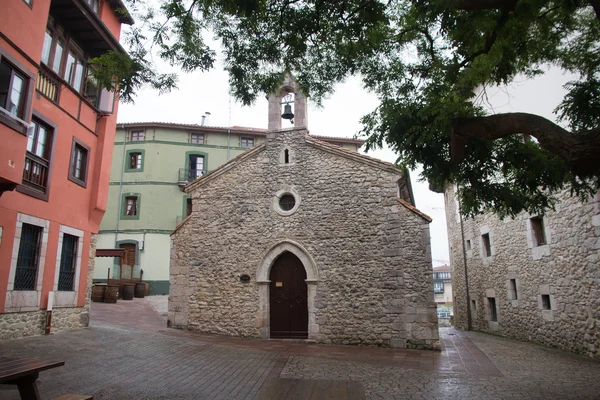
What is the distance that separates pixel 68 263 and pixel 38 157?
294 centimetres

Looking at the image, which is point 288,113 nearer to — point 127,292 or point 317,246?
point 317,246

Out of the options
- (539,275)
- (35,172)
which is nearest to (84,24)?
(35,172)

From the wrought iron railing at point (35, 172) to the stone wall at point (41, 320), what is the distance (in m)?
2.61

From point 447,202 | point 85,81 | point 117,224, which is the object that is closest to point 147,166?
point 117,224

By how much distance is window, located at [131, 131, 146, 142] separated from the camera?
89.4ft

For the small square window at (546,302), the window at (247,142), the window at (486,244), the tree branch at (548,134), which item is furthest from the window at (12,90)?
the window at (247,142)

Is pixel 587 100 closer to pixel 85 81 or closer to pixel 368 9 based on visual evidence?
pixel 368 9

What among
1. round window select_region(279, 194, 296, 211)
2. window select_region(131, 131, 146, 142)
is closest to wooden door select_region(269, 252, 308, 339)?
round window select_region(279, 194, 296, 211)

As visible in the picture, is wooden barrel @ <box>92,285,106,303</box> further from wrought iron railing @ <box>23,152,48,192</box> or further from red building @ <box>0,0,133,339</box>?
wrought iron railing @ <box>23,152,48,192</box>

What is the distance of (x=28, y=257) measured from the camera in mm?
9523

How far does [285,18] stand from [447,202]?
58.2 feet

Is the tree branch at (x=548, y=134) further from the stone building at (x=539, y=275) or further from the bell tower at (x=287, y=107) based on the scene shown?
the bell tower at (x=287, y=107)

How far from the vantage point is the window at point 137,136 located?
2723cm

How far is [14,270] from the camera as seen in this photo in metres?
8.91
